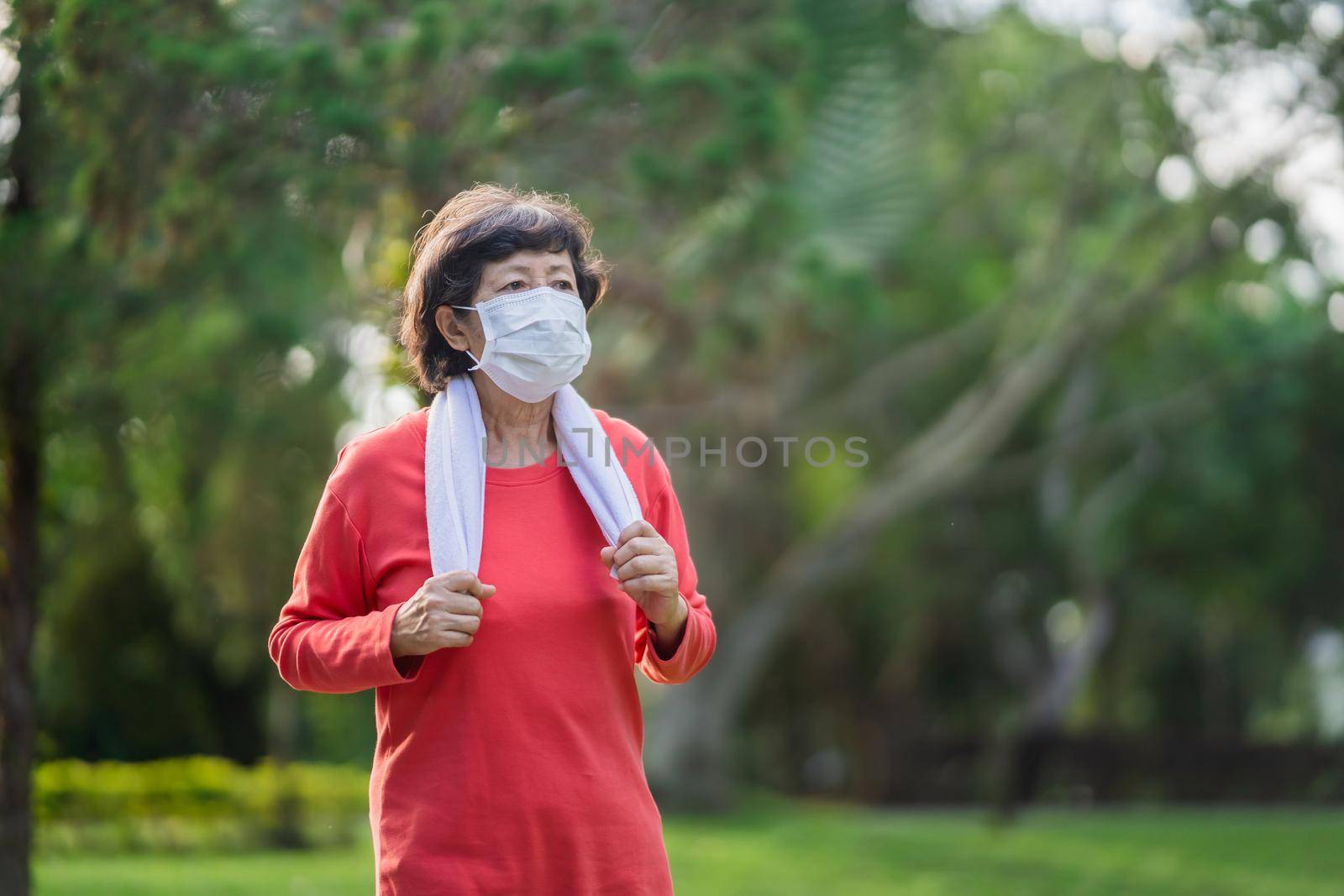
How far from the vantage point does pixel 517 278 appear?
2.65 meters

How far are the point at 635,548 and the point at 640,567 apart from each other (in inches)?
1.2

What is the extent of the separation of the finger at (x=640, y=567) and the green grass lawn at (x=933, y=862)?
8.19 metres

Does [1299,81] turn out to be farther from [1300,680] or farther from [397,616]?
[1300,680]

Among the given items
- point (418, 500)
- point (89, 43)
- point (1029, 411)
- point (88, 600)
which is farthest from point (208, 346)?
point (1029, 411)

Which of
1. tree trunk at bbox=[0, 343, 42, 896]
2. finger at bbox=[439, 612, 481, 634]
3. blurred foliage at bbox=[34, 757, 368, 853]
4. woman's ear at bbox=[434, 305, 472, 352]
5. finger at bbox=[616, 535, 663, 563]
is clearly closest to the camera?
finger at bbox=[439, 612, 481, 634]

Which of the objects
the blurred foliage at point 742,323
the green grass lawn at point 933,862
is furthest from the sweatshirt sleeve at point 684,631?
the green grass lawn at point 933,862

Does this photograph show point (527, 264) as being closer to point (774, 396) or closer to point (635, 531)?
point (635, 531)

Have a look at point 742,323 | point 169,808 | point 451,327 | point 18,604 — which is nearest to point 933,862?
point 742,323

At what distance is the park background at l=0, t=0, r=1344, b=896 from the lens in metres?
6.31

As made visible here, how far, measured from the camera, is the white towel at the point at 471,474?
2.43 metres

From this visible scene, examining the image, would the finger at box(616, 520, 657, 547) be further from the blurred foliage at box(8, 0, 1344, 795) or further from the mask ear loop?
the blurred foliage at box(8, 0, 1344, 795)

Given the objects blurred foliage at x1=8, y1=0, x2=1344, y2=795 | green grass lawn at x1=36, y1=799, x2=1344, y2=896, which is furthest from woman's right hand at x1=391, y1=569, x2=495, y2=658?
green grass lawn at x1=36, y1=799, x2=1344, y2=896

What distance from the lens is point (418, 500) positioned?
253 centimetres

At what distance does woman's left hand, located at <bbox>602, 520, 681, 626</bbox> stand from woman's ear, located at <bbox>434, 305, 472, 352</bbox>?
1.69 ft
